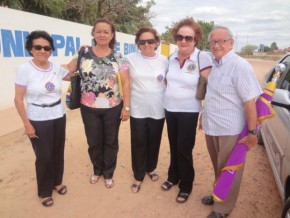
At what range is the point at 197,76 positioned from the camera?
288cm

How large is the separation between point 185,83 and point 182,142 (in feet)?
2.09

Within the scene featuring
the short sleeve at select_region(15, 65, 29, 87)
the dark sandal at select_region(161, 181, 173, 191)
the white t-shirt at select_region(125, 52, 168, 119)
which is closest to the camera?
the short sleeve at select_region(15, 65, 29, 87)

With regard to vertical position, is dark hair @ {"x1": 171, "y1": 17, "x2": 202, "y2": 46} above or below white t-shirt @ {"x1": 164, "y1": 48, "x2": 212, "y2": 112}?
above

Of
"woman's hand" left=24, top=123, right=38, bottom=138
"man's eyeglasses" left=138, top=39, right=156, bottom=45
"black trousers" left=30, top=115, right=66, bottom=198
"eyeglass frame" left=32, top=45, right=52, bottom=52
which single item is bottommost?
"black trousers" left=30, top=115, right=66, bottom=198

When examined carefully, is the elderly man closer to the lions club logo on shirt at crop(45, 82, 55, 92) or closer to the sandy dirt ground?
the sandy dirt ground

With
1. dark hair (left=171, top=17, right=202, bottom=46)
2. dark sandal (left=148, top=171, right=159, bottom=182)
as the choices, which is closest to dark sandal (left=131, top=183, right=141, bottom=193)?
dark sandal (left=148, top=171, right=159, bottom=182)

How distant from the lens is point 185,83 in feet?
9.52

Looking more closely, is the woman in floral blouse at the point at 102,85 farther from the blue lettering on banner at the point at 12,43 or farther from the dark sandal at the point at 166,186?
the blue lettering on banner at the point at 12,43

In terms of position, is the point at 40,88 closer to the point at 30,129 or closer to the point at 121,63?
the point at 30,129

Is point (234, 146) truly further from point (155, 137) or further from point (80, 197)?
point (80, 197)

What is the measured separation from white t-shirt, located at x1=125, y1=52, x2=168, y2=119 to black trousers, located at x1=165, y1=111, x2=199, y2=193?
179 millimetres

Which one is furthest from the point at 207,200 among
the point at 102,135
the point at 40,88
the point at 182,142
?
the point at 40,88

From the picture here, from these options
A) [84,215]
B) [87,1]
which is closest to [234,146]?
[84,215]

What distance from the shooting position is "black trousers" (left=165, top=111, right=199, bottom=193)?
300cm
